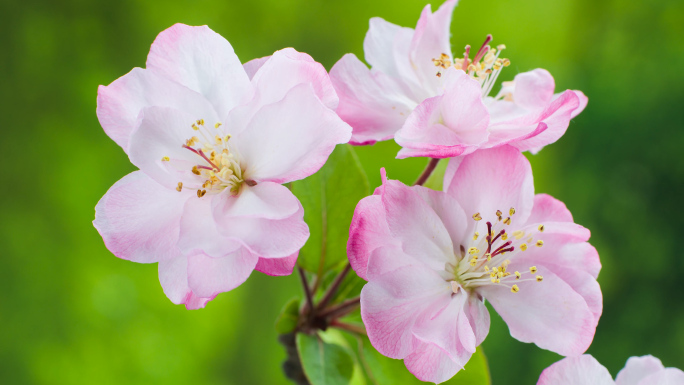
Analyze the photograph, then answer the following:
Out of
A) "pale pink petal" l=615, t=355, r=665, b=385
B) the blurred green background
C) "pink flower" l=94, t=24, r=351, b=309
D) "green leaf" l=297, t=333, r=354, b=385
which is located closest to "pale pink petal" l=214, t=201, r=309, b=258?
"pink flower" l=94, t=24, r=351, b=309

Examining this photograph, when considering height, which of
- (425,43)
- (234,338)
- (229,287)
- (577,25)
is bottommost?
(234,338)

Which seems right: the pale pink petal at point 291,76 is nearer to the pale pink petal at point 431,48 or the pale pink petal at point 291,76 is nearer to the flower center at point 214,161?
the flower center at point 214,161

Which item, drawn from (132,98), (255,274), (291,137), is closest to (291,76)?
(291,137)

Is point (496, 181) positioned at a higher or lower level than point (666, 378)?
higher

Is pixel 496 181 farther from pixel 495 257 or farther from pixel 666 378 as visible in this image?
pixel 666 378

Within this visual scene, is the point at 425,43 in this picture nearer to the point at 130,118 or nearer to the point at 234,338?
the point at 130,118

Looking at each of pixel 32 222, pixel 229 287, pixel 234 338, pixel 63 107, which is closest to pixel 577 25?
pixel 234 338

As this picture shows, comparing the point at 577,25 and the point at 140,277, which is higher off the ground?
the point at 577,25
